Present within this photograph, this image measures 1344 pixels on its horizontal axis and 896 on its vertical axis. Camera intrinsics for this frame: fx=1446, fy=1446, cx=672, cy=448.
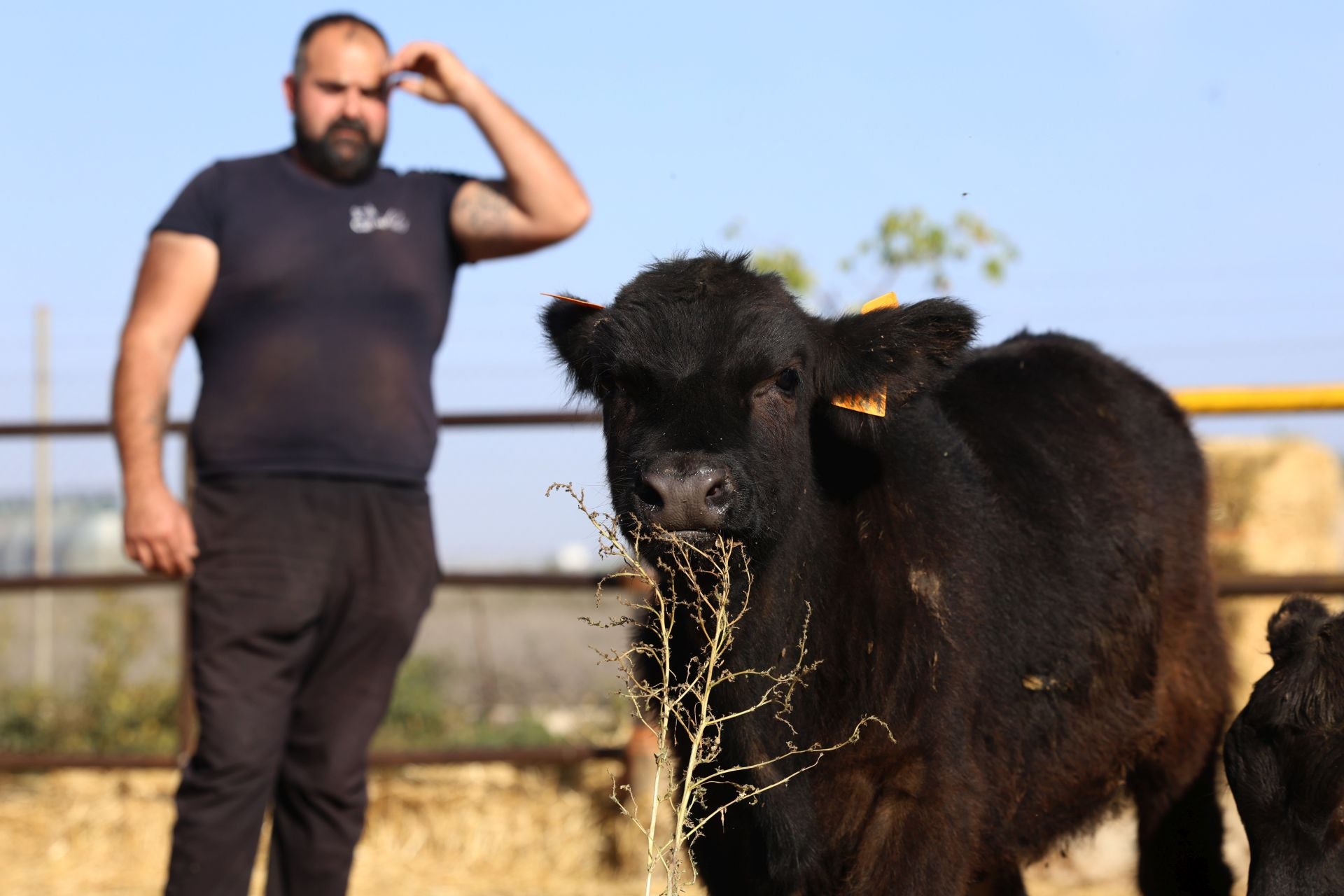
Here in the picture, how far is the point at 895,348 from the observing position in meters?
4.06

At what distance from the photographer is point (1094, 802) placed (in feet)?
15.8

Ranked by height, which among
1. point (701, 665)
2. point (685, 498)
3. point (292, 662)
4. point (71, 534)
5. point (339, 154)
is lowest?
point (71, 534)

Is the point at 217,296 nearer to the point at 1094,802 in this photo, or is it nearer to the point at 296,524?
the point at 296,524

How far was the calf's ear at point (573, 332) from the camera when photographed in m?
4.33

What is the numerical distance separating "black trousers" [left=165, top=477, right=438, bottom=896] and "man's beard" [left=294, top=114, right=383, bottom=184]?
982 mm

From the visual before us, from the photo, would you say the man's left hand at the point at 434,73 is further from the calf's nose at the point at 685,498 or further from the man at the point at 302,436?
the calf's nose at the point at 685,498

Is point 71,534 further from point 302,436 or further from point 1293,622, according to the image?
point 1293,622

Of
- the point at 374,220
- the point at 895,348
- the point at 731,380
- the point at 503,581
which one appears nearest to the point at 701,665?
the point at 731,380

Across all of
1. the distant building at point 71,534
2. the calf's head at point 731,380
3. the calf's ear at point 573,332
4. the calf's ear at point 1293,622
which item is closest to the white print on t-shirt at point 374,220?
the calf's ear at point 573,332

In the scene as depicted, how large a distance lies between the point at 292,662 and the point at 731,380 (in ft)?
5.52

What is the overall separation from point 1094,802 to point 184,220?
11.4ft

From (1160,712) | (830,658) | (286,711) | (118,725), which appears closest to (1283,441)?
(1160,712)

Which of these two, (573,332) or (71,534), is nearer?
(573,332)

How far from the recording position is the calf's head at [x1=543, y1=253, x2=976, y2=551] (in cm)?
338
